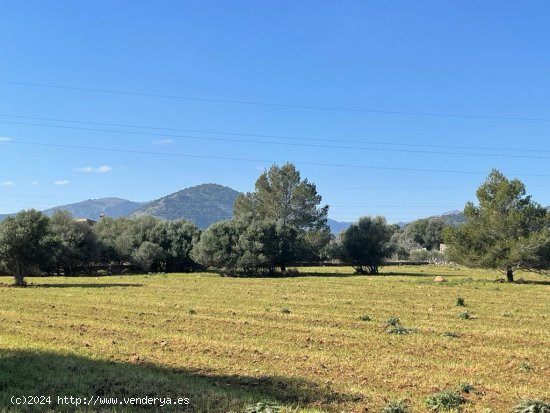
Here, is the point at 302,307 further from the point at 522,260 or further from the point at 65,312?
the point at 522,260

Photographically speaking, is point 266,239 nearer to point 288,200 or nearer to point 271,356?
point 288,200

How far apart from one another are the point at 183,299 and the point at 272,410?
2575 centimetres

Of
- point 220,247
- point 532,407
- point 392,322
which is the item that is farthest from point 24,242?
point 532,407

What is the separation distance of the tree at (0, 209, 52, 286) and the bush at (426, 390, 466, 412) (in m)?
47.9

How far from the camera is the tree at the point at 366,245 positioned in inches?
3095

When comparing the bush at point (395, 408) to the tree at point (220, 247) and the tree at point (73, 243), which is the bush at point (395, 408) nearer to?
the tree at point (220, 247)

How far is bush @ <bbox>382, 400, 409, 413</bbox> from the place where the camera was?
8895mm

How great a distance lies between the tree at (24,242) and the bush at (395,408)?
4778 centimetres

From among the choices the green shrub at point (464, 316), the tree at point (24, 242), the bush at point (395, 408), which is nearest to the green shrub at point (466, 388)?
the bush at point (395, 408)

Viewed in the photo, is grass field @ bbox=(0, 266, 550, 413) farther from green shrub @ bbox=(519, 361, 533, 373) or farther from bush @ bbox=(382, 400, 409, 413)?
bush @ bbox=(382, 400, 409, 413)

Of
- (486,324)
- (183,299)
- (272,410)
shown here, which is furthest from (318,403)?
(183,299)

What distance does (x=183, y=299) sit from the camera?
3256cm

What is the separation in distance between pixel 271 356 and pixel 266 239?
63.2m

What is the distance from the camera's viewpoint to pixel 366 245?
258 feet
